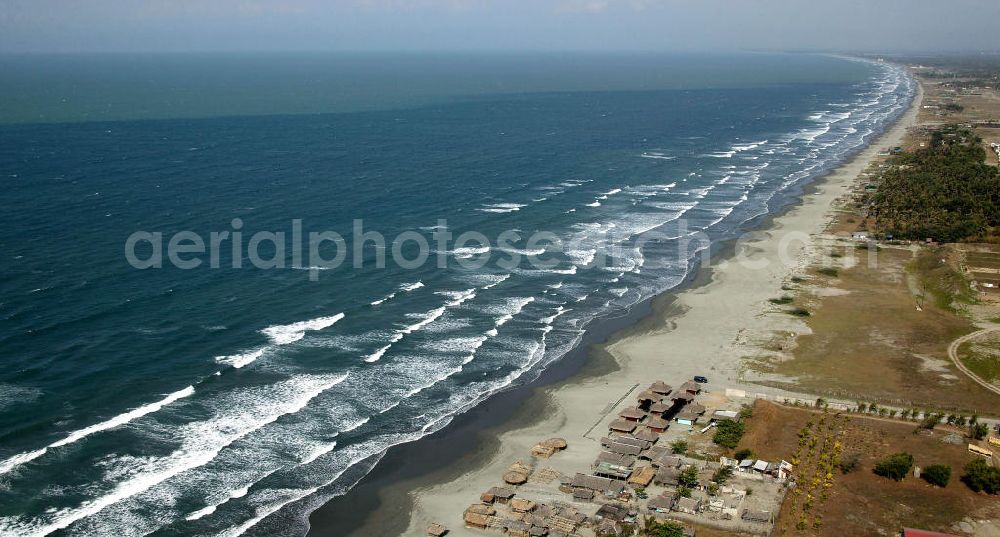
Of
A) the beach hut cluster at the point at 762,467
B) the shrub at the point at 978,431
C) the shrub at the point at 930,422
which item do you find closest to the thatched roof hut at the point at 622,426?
the beach hut cluster at the point at 762,467

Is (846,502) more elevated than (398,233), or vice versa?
(398,233)

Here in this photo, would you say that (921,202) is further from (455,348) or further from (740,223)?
Result: (455,348)

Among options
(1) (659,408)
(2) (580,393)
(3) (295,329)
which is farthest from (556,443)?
(3) (295,329)

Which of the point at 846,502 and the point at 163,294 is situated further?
the point at 163,294

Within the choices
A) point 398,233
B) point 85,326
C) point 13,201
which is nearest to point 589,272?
point 398,233

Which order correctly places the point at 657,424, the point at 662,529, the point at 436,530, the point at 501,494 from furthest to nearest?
the point at 657,424 < the point at 501,494 < the point at 436,530 < the point at 662,529

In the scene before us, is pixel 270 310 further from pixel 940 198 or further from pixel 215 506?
pixel 940 198

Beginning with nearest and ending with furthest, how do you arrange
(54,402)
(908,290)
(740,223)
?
(54,402)
(908,290)
(740,223)

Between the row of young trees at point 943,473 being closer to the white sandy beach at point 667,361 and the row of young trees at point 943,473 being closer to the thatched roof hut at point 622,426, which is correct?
the white sandy beach at point 667,361
